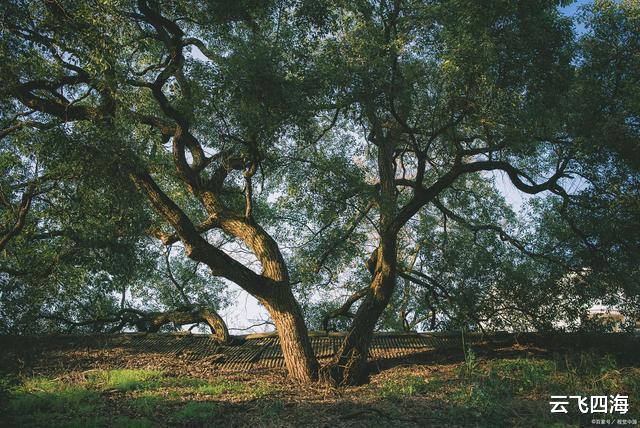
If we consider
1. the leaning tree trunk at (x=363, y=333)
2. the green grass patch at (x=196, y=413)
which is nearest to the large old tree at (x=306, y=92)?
the leaning tree trunk at (x=363, y=333)

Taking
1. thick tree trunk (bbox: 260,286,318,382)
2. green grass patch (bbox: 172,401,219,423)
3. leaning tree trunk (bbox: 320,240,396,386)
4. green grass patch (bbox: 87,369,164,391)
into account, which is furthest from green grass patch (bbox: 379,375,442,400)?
green grass patch (bbox: 87,369,164,391)

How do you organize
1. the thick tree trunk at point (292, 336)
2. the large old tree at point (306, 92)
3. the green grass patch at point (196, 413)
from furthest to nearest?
1. the thick tree trunk at point (292, 336)
2. the large old tree at point (306, 92)
3. the green grass patch at point (196, 413)

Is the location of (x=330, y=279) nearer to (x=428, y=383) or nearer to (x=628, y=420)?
(x=428, y=383)

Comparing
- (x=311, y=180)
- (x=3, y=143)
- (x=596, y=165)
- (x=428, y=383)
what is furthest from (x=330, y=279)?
(x=3, y=143)

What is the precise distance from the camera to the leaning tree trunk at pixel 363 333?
29.7 feet

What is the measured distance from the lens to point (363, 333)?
31.0 feet

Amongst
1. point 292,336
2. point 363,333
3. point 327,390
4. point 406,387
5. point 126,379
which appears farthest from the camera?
point 363,333

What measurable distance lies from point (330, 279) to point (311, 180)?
3.00 metres

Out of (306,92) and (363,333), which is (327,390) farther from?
(306,92)

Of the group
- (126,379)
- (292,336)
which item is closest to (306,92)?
(292,336)

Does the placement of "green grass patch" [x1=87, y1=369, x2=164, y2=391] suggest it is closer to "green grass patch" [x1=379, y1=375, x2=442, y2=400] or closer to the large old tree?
the large old tree

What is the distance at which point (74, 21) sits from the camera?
6688 millimetres

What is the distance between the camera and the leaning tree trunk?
9062 mm

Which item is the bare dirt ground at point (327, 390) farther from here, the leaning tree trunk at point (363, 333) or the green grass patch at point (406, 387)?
the leaning tree trunk at point (363, 333)
